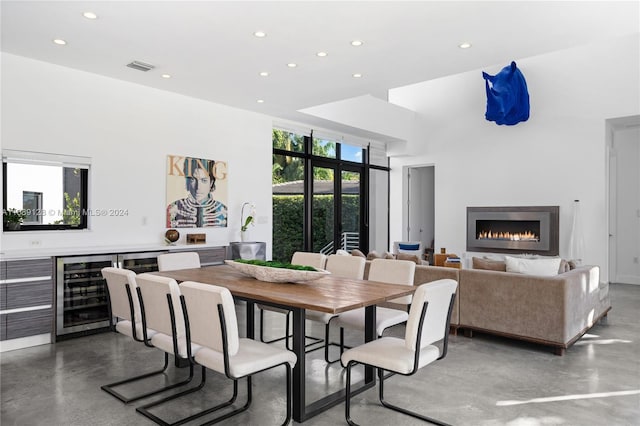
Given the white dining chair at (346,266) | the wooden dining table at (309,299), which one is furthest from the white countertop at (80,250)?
the white dining chair at (346,266)

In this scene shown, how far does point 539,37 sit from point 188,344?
358 cm

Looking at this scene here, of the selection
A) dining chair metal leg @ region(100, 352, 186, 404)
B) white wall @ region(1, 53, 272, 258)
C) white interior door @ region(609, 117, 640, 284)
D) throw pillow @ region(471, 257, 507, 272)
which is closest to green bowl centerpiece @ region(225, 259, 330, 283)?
dining chair metal leg @ region(100, 352, 186, 404)

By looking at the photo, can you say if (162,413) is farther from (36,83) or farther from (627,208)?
(627,208)

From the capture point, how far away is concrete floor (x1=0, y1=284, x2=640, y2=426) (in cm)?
275

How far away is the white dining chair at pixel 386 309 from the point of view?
133 inches

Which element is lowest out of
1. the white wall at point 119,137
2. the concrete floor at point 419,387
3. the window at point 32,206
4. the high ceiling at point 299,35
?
the concrete floor at point 419,387

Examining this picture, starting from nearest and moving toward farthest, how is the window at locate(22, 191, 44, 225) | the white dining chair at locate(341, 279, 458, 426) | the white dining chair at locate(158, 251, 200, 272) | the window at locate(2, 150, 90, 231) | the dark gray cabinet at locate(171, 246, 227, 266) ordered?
the white dining chair at locate(341, 279, 458, 426) < the white dining chair at locate(158, 251, 200, 272) < the window at locate(2, 150, 90, 231) < the window at locate(22, 191, 44, 225) < the dark gray cabinet at locate(171, 246, 227, 266)

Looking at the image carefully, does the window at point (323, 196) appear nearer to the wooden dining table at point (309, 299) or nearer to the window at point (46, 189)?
the window at point (46, 189)

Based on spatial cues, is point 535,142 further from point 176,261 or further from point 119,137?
point 119,137

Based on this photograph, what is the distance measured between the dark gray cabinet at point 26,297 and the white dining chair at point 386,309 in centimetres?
268

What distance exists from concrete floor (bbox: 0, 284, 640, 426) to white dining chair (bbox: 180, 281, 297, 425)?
0.44m

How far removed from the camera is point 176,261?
427cm

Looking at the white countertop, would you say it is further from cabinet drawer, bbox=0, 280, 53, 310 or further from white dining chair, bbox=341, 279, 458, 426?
white dining chair, bbox=341, 279, 458, 426

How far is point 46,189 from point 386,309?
3639 millimetres
